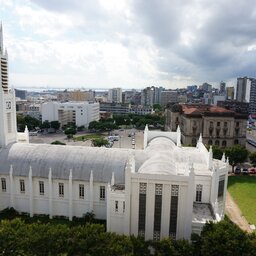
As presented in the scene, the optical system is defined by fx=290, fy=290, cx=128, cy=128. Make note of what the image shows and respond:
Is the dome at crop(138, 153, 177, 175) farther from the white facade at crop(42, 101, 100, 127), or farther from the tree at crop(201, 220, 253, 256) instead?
the white facade at crop(42, 101, 100, 127)

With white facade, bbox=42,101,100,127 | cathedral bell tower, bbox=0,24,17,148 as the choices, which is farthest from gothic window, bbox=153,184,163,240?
white facade, bbox=42,101,100,127

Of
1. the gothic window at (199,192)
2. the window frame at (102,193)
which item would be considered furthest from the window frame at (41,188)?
the gothic window at (199,192)

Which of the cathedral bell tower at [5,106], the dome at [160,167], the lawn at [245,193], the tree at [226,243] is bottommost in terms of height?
the lawn at [245,193]

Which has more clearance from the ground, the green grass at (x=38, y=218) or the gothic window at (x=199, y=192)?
the gothic window at (x=199, y=192)

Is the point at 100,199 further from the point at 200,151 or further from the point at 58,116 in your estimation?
the point at 58,116

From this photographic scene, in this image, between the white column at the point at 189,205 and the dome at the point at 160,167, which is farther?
the dome at the point at 160,167

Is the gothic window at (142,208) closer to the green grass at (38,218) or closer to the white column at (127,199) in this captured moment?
the white column at (127,199)

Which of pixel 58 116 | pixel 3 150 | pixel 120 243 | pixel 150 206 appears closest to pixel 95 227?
pixel 120 243

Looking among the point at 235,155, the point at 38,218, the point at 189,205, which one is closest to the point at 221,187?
the point at 189,205
